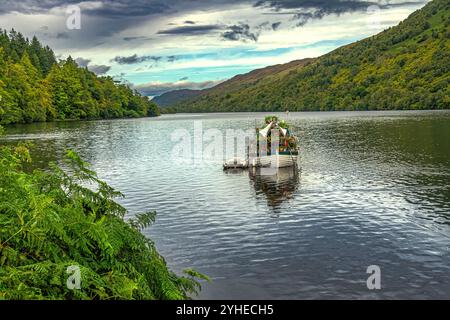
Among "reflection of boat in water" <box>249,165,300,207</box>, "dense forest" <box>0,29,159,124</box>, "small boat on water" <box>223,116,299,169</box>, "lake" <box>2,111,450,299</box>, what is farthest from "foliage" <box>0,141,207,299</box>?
"dense forest" <box>0,29,159,124</box>

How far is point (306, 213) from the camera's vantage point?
36.7m

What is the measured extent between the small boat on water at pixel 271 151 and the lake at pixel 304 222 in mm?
2542

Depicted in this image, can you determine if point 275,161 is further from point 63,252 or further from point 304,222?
point 63,252

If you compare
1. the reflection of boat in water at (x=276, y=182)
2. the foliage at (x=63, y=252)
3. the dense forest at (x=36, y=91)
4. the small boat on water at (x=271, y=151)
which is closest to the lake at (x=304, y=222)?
the reflection of boat in water at (x=276, y=182)

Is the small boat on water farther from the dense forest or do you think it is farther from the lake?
the dense forest

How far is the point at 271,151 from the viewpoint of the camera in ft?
209

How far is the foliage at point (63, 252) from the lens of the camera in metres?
9.20

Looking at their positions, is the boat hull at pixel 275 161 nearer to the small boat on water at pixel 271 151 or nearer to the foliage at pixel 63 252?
the small boat on water at pixel 271 151

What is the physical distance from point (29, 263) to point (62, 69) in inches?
8015

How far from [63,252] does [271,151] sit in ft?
178

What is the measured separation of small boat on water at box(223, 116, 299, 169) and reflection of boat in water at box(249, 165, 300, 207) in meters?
1.09
